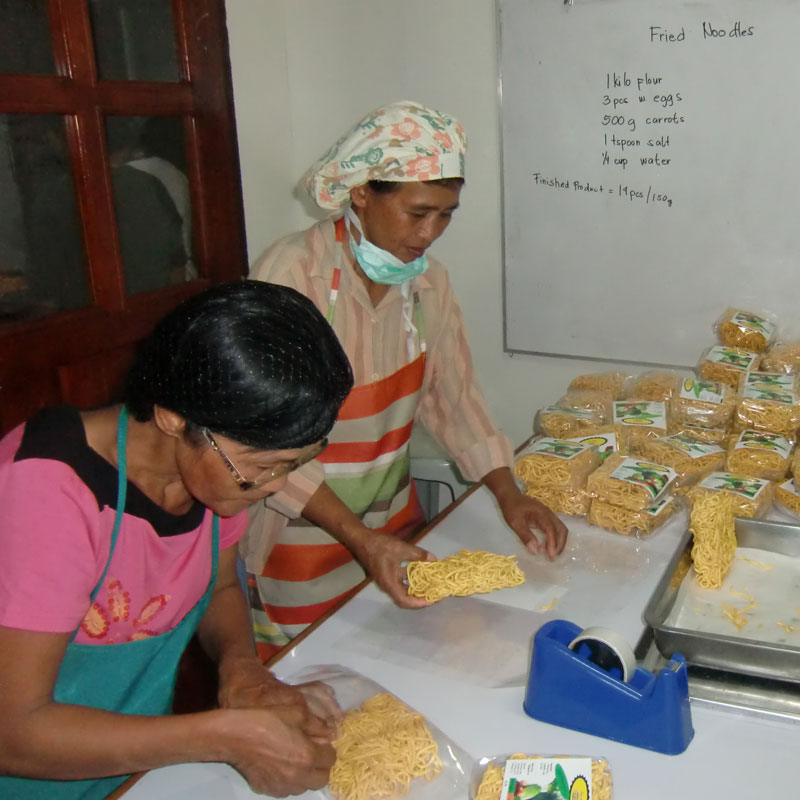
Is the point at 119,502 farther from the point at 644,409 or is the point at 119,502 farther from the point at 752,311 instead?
the point at 752,311

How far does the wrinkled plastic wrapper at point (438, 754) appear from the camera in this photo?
120 centimetres

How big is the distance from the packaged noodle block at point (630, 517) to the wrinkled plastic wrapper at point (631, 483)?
0.5 inches

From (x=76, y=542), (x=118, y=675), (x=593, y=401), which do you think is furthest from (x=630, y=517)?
(x=76, y=542)

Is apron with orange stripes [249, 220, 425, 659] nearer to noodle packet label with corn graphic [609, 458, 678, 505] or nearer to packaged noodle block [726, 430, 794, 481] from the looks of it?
noodle packet label with corn graphic [609, 458, 678, 505]

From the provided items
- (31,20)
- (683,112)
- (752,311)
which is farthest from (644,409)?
(31,20)

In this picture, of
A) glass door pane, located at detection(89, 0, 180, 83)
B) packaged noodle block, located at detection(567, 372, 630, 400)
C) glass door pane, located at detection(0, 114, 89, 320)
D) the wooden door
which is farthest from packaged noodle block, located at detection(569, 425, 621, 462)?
glass door pane, located at detection(89, 0, 180, 83)

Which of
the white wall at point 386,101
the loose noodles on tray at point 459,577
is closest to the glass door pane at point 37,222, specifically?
the white wall at point 386,101

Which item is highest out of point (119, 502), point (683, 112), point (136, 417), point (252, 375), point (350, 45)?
point (350, 45)

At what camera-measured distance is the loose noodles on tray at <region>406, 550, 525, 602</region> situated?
1.58 metres

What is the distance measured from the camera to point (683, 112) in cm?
273

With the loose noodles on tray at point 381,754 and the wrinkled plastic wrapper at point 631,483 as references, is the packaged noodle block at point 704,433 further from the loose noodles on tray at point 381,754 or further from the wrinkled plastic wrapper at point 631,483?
the loose noodles on tray at point 381,754

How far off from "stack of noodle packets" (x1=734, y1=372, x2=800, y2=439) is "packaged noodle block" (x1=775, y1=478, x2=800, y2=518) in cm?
24

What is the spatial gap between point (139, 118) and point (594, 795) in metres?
2.39

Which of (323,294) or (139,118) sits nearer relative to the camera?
(323,294)
